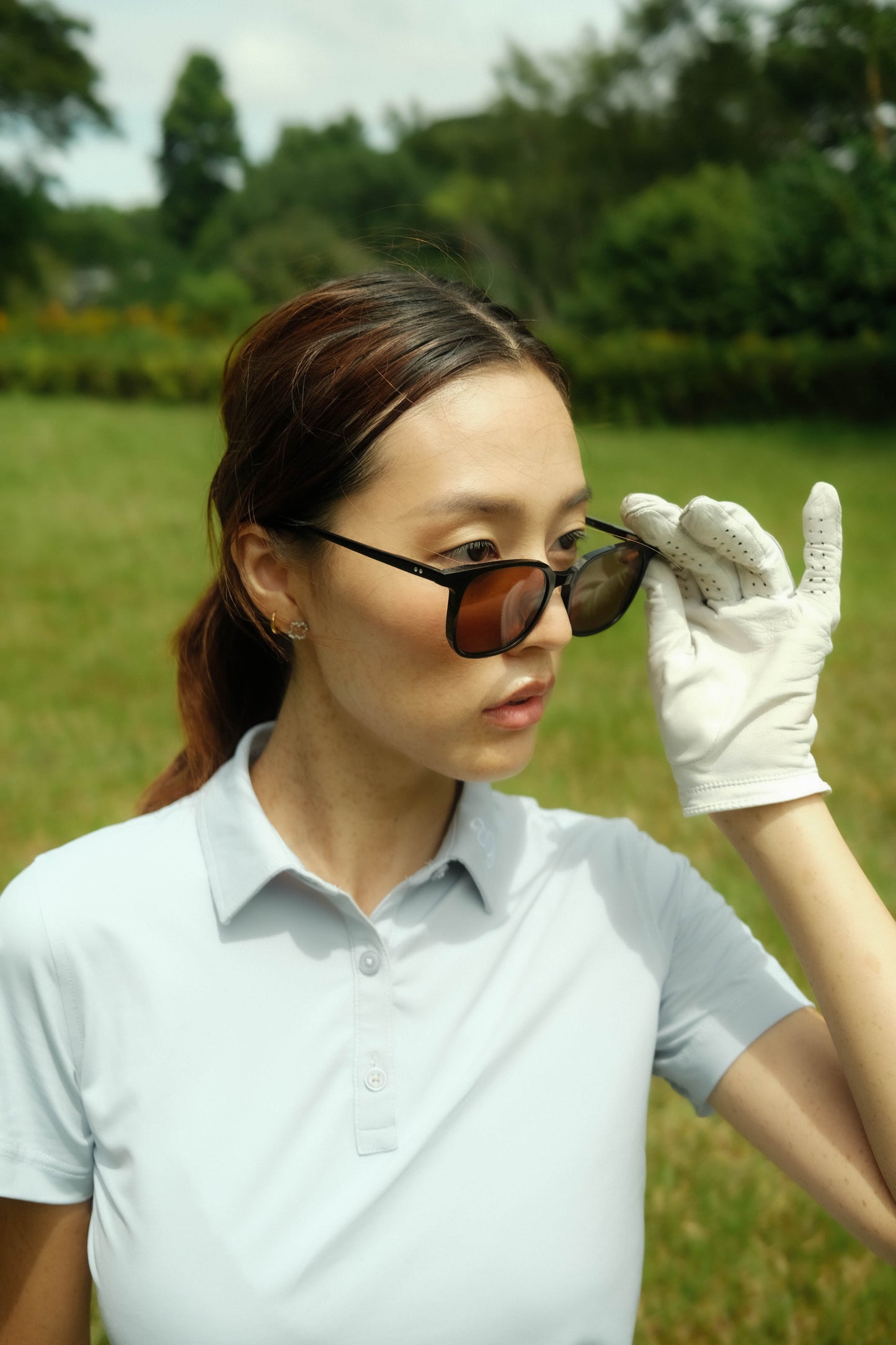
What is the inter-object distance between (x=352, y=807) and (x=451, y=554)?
1.24 ft

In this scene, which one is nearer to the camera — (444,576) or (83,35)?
(444,576)

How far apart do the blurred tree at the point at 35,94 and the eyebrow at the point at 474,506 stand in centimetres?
2998

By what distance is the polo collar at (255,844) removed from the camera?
4.50ft

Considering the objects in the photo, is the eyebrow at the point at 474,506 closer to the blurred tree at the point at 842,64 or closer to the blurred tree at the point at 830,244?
the blurred tree at the point at 830,244

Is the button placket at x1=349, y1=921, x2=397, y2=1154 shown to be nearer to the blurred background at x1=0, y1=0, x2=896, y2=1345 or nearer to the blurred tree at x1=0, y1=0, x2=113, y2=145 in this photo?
the blurred background at x1=0, y1=0, x2=896, y2=1345

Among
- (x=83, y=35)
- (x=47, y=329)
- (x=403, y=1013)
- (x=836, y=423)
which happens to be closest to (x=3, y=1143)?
(x=403, y=1013)

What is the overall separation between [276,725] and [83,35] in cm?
3154

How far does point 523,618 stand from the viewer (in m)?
1.38

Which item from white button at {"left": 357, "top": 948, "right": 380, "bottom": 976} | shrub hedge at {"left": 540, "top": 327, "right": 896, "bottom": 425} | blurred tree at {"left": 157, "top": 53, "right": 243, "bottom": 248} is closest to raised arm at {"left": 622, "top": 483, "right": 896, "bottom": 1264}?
white button at {"left": 357, "top": 948, "right": 380, "bottom": 976}

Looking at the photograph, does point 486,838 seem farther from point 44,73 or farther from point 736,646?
point 44,73

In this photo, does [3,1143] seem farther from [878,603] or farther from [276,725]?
[878,603]

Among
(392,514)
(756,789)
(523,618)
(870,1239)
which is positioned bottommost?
(870,1239)

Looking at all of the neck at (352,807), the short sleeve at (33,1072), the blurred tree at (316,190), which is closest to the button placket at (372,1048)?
the neck at (352,807)

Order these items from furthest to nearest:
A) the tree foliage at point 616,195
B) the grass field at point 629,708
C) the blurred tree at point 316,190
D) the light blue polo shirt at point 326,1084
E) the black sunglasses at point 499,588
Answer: the blurred tree at point 316,190 → the tree foliage at point 616,195 → the grass field at point 629,708 → the black sunglasses at point 499,588 → the light blue polo shirt at point 326,1084
